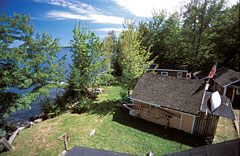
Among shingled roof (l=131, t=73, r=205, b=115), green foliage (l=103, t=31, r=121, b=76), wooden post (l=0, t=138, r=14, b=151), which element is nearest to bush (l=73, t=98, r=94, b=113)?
shingled roof (l=131, t=73, r=205, b=115)

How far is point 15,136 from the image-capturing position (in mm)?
10969

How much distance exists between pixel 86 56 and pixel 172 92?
38.7 feet

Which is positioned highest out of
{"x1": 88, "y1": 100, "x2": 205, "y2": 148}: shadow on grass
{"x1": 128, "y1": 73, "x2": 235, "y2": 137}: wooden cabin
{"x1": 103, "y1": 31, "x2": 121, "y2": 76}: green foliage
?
{"x1": 103, "y1": 31, "x2": 121, "y2": 76}: green foliage

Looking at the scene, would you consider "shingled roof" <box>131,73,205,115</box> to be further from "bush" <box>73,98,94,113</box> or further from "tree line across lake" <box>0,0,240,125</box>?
"bush" <box>73,98,94,113</box>

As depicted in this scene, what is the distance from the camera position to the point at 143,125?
457 inches

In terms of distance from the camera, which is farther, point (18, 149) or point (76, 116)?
point (76, 116)

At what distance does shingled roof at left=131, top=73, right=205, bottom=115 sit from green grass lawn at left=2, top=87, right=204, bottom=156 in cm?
242

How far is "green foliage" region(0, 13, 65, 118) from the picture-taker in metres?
11.1

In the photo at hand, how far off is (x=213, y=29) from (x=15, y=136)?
3501cm

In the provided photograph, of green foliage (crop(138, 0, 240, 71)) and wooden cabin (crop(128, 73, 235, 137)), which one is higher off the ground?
green foliage (crop(138, 0, 240, 71))

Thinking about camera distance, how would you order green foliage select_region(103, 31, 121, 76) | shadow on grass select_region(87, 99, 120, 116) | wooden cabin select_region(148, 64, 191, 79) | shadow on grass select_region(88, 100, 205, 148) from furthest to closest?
green foliage select_region(103, 31, 121, 76)
wooden cabin select_region(148, 64, 191, 79)
shadow on grass select_region(87, 99, 120, 116)
shadow on grass select_region(88, 100, 205, 148)

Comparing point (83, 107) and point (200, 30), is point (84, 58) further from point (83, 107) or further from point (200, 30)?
point (200, 30)

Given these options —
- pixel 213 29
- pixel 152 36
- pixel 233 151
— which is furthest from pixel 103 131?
pixel 152 36

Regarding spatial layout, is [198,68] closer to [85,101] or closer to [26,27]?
[85,101]
